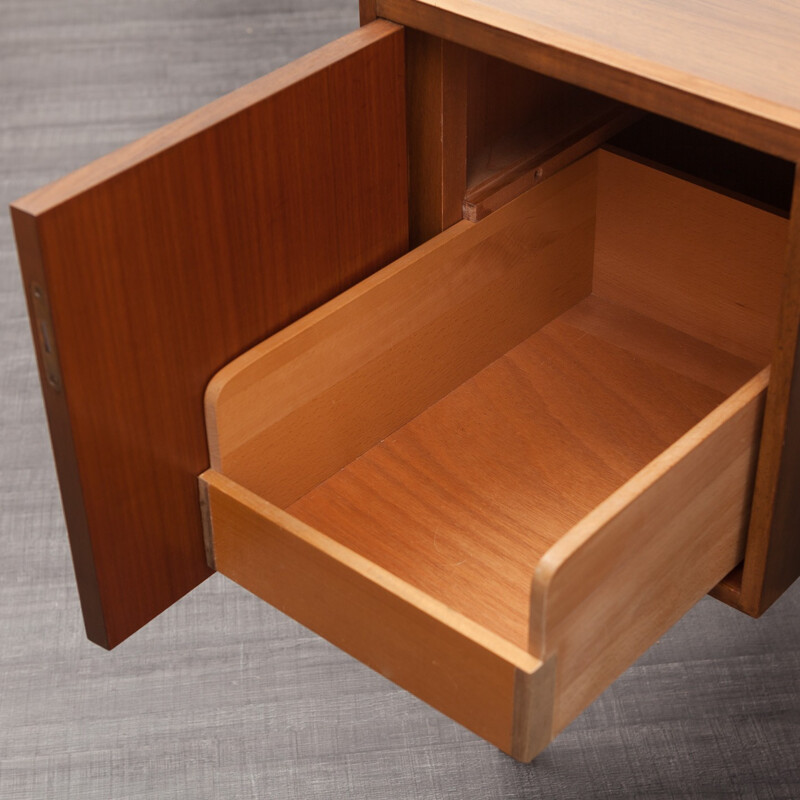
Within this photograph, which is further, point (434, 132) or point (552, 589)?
point (434, 132)

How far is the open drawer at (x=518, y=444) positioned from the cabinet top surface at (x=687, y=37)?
144 mm

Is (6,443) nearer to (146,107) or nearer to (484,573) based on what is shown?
(146,107)

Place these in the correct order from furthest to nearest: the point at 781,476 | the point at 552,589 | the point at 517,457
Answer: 1. the point at 517,457
2. the point at 781,476
3. the point at 552,589

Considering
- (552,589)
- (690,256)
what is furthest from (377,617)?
(690,256)

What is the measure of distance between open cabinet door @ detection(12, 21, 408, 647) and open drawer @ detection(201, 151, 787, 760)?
2 centimetres

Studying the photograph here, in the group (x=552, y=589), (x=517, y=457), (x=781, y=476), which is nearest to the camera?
(x=552, y=589)

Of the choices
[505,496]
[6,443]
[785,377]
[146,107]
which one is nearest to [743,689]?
[505,496]

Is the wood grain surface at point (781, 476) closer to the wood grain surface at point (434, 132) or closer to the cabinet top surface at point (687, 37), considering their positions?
the cabinet top surface at point (687, 37)

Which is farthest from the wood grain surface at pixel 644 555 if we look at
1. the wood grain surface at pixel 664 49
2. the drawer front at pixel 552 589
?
the wood grain surface at pixel 664 49

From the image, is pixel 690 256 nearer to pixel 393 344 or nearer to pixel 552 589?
pixel 393 344

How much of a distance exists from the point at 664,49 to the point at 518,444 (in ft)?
0.87

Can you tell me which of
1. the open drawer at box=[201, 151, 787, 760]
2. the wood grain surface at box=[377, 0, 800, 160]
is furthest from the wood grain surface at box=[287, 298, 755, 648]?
the wood grain surface at box=[377, 0, 800, 160]

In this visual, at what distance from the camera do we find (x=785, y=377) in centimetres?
72

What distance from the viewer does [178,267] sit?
73 centimetres
